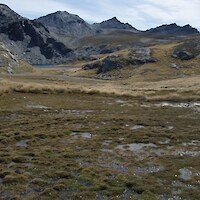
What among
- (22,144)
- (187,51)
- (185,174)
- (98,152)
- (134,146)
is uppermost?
(187,51)

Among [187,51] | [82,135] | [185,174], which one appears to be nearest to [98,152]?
[82,135]

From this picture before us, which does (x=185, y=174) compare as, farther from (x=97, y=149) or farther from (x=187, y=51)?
(x=187, y=51)

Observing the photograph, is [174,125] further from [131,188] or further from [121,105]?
[131,188]

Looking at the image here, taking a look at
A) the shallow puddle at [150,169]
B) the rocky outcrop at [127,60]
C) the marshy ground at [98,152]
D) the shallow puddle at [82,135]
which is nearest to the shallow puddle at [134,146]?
the marshy ground at [98,152]

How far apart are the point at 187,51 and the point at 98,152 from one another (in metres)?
159

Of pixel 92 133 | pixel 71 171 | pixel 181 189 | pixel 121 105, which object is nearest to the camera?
pixel 181 189

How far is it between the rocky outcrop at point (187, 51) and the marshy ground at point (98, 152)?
118136 millimetres

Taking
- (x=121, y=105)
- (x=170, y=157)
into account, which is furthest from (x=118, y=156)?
(x=121, y=105)

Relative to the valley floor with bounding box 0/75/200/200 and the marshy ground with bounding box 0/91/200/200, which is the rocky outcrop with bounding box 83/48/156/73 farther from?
the marshy ground with bounding box 0/91/200/200

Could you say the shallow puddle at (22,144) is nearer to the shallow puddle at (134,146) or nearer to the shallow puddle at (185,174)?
the shallow puddle at (134,146)

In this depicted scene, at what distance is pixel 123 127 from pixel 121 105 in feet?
73.4

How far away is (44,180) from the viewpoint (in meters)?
27.6

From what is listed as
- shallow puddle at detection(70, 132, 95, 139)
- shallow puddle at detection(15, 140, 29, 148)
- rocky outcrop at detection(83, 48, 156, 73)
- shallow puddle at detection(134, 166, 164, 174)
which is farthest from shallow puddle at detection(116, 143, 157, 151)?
rocky outcrop at detection(83, 48, 156, 73)

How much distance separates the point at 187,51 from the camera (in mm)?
184250
